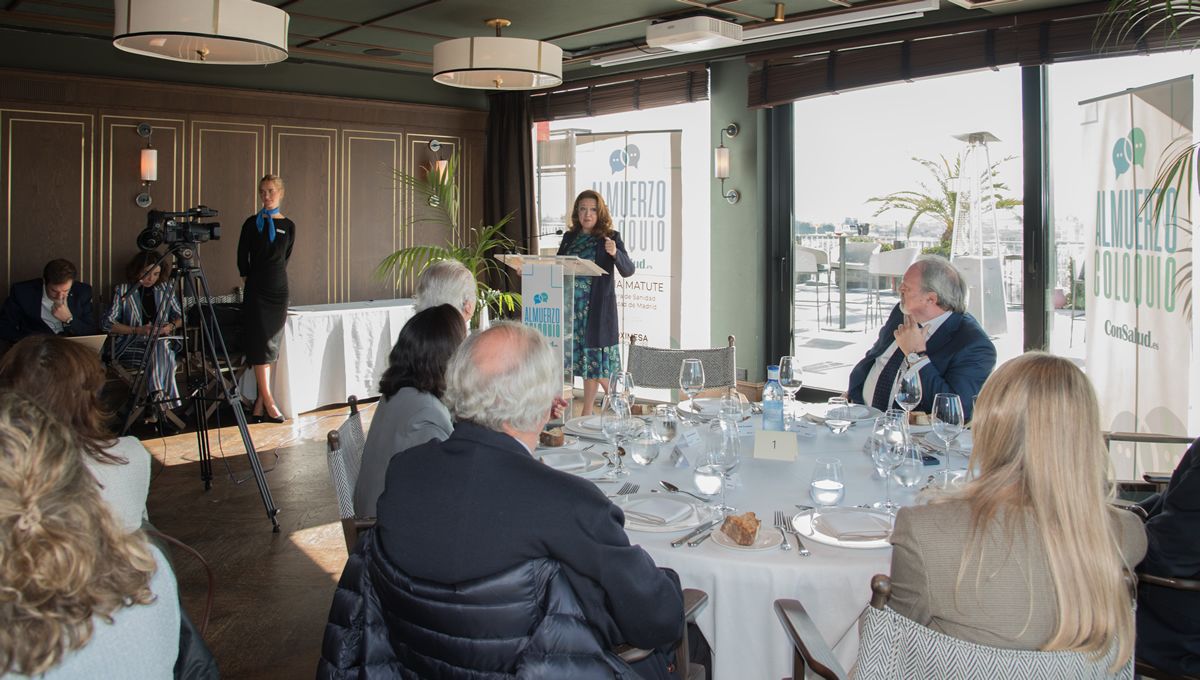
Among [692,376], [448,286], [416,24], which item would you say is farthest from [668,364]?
[416,24]

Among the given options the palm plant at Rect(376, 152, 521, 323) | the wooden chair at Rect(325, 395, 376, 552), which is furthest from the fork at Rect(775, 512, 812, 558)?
the palm plant at Rect(376, 152, 521, 323)

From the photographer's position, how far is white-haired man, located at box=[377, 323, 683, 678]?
5.69ft

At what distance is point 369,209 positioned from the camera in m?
9.33

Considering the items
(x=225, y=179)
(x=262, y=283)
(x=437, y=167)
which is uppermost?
(x=437, y=167)

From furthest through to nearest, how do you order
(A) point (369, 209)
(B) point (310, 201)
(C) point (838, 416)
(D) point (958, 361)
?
(A) point (369, 209) → (B) point (310, 201) → (D) point (958, 361) → (C) point (838, 416)

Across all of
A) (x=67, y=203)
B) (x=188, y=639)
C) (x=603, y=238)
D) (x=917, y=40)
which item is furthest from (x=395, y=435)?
(x=67, y=203)

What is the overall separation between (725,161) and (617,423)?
505 centimetres

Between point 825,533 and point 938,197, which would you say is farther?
point 938,197

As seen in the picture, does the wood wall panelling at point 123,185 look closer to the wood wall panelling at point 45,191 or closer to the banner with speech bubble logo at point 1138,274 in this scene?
the wood wall panelling at point 45,191

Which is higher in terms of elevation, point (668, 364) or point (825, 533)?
point (668, 364)

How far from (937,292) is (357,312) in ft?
17.1

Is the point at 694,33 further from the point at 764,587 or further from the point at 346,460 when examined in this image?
the point at 764,587

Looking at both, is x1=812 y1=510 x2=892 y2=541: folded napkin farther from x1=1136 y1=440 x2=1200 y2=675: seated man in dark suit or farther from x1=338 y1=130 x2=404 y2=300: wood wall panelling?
x1=338 y1=130 x2=404 y2=300: wood wall panelling

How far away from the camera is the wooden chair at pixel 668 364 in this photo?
494cm
